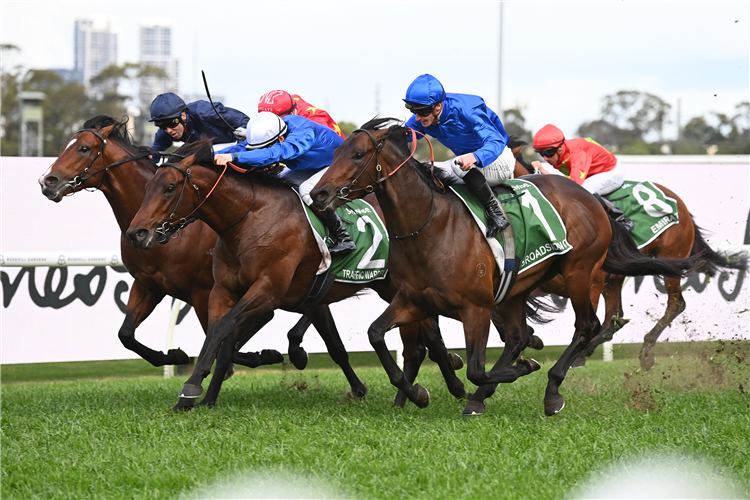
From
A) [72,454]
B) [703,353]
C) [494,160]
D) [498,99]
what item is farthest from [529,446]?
[498,99]

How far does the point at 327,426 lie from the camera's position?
184 inches

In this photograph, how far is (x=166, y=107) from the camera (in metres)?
5.79

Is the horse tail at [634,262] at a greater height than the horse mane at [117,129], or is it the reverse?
the horse mane at [117,129]

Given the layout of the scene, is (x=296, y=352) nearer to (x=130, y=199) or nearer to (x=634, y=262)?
(x=130, y=199)

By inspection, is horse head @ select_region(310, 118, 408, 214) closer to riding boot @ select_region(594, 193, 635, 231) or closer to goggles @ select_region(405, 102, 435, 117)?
goggles @ select_region(405, 102, 435, 117)

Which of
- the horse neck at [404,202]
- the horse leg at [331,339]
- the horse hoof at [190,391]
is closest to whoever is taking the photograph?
the horse neck at [404,202]

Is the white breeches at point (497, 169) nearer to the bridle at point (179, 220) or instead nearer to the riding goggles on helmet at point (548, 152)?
the bridle at point (179, 220)

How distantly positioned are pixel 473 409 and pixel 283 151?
6.11 feet

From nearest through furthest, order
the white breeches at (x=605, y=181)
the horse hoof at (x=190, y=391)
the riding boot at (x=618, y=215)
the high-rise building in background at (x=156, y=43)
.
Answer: the horse hoof at (x=190, y=391), the riding boot at (x=618, y=215), the white breeches at (x=605, y=181), the high-rise building in background at (x=156, y=43)

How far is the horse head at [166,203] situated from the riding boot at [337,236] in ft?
2.81

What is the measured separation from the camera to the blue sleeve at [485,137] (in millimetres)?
4840

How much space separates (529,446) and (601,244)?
1829mm

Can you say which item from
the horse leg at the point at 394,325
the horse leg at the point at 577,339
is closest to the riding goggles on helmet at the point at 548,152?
the horse leg at the point at 577,339

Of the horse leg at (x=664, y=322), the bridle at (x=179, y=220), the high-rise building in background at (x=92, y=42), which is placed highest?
the high-rise building in background at (x=92, y=42)
